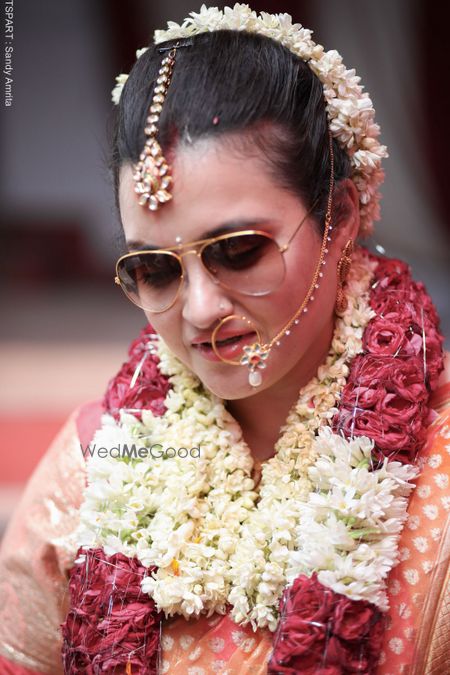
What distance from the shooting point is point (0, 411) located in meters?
4.68

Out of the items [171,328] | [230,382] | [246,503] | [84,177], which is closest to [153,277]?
[171,328]

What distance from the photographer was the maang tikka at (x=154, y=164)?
1205mm

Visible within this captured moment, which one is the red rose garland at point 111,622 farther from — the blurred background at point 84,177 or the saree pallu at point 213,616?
the blurred background at point 84,177

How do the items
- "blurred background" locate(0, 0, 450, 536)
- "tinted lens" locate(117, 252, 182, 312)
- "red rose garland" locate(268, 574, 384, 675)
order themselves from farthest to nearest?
1. "blurred background" locate(0, 0, 450, 536)
2. "tinted lens" locate(117, 252, 182, 312)
3. "red rose garland" locate(268, 574, 384, 675)

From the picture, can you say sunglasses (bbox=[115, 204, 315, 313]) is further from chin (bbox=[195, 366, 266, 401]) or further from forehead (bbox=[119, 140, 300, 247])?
chin (bbox=[195, 366, 266, 401])

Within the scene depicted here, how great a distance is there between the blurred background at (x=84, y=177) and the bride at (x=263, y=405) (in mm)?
2135

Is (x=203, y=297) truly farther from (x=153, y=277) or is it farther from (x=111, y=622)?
(x=111, y=622)

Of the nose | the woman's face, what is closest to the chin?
the woman's face

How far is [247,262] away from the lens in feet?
3.97

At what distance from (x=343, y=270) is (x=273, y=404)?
0.29 metres

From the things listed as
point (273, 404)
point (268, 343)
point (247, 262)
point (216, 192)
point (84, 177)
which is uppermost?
point (84, 177)

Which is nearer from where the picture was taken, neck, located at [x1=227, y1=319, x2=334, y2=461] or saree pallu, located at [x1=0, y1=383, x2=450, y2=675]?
saree pallu, located at [x1=0, y1=383, x2=450, y2=675]

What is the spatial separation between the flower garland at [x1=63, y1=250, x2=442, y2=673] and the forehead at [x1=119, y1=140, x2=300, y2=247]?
12.0 inches

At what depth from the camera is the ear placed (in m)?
1.34
